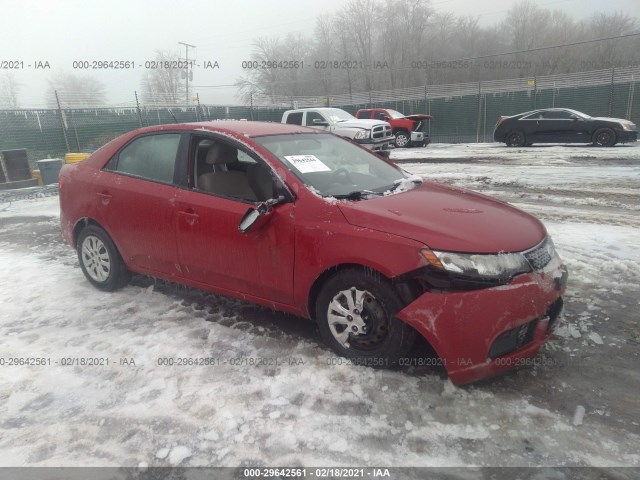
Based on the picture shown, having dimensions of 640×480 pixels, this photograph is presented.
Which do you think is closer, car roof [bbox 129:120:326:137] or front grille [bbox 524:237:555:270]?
front grille [bbox 524:237:555:270]

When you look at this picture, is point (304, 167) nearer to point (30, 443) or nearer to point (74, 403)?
point (74, 403)

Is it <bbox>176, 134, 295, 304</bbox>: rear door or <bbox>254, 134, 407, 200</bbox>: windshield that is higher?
<bbox>254, 134, 407, 200</bbox>: windshield

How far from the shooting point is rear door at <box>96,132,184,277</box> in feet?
12.0

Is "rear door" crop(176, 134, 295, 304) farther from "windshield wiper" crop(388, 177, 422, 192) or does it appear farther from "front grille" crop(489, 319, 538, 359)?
"front grille" crop(489, 319, 538, 359)

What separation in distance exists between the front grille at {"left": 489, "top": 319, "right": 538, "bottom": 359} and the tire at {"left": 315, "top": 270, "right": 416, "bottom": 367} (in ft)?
1.49

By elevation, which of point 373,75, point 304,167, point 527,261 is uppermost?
point 373,75

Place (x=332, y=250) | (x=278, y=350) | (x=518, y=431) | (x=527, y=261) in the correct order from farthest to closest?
(x=278, y=350), (x=332, y=250), (x=527, y=261), (x=518, y=431)

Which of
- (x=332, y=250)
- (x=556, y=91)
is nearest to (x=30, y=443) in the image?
(x=332, y=250)

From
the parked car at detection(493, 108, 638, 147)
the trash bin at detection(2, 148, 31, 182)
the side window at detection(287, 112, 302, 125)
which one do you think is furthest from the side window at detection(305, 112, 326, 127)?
the trash bin at detection(2, 148, 31, 182)

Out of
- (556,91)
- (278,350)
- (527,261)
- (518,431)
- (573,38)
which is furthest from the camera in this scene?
(573,38)

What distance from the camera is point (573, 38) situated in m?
47.8

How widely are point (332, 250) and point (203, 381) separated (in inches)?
45.6

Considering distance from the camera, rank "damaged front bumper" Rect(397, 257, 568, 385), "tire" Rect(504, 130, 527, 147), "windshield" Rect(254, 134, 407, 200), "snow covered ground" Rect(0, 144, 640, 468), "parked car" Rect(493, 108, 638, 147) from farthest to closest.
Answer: "tire" Rect(504, 130, 527, 147)
"parked car" Rect(493, 108, 638, 147)
"windshield" Rect(254, 134, 407, 200)
"damaged front bumper" Rect(397, 257, 568, 385)
"snow covered ground" Rect(0, 144, 640, 468)

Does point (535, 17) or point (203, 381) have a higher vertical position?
point (535, 17)
